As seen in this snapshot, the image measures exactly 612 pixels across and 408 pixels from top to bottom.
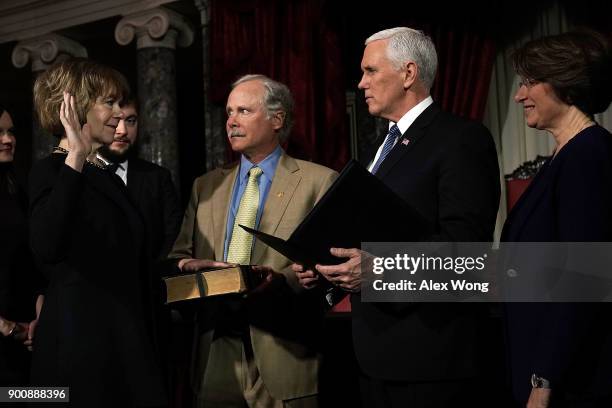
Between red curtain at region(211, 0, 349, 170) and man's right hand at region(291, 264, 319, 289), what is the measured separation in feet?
8.96

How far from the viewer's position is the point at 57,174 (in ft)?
7.29

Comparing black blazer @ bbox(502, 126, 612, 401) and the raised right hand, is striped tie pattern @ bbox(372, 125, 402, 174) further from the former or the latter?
the raised right hand

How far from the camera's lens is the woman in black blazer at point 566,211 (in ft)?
6.22

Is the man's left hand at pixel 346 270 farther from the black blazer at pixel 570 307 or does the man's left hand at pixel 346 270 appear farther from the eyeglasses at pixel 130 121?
the eyeglasses at pixel 130 121

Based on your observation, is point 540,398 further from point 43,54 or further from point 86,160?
point 43,54

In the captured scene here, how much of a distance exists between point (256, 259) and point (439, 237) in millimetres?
980

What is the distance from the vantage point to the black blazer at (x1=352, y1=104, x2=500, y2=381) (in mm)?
2156

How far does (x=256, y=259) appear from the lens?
9.55 feet

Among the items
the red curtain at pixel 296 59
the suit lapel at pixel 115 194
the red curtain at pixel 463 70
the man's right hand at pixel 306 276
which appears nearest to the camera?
the suit lapel at pixel 115 194

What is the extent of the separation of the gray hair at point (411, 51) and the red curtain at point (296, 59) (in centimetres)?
277

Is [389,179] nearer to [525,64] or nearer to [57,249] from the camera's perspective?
[525,64]

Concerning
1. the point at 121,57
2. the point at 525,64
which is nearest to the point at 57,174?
the point at 525,64

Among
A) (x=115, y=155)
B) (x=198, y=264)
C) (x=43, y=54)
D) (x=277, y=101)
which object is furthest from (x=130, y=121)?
(x=43, y=54)

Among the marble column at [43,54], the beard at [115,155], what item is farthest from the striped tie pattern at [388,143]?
the marble column at [43,54]
